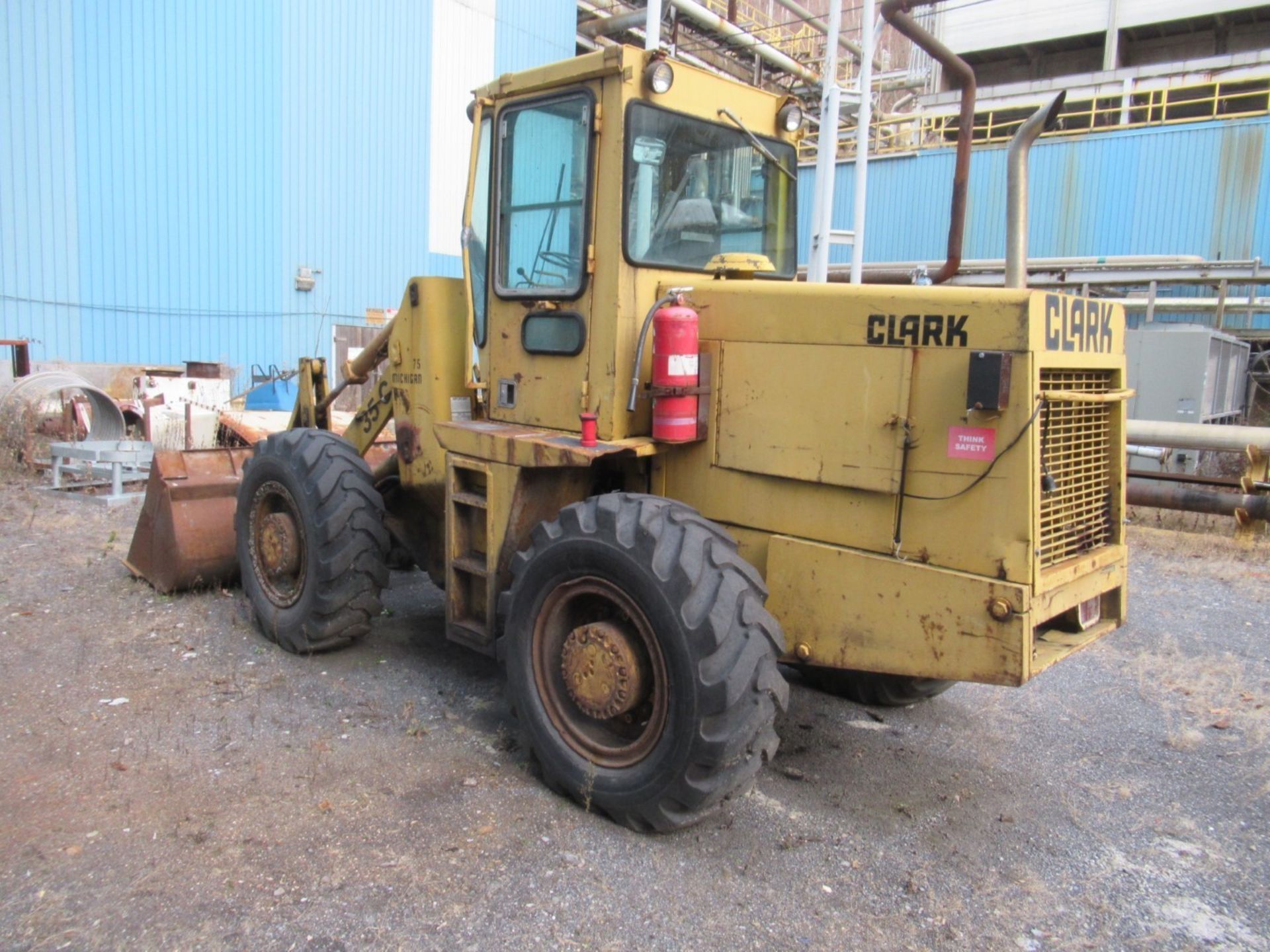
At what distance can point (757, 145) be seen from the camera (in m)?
4.41

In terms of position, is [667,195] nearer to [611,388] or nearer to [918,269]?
[611,388]

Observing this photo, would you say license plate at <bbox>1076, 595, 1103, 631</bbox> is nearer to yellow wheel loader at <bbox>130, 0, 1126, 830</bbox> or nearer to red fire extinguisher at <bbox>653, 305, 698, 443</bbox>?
yellow wheel loader at <bbox>130, 0, 1126, 830</bbox>

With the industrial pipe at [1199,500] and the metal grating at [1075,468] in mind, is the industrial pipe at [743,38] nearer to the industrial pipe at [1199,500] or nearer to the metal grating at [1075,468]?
the industrial pipe at [1199,500]

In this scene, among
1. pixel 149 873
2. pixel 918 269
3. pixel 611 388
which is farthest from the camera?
pixel 918 269

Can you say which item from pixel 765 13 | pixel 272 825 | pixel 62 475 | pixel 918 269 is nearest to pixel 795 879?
pixel 272 825

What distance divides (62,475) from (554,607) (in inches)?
310

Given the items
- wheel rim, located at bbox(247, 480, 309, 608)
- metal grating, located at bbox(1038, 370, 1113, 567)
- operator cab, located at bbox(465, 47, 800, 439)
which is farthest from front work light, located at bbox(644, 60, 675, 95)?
wheel rim, located at bbox(247, 480, 309, 608)

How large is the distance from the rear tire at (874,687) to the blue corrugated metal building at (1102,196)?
1461 centimetres

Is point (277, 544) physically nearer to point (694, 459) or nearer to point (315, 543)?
point (315, 543)

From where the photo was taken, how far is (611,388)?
160 inches

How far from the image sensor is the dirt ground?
9.84 feet

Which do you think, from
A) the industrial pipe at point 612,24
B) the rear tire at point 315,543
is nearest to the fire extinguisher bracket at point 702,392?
the rear tire at point 315,543

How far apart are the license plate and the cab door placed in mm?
2181

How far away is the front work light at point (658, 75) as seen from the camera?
13.0 feet
